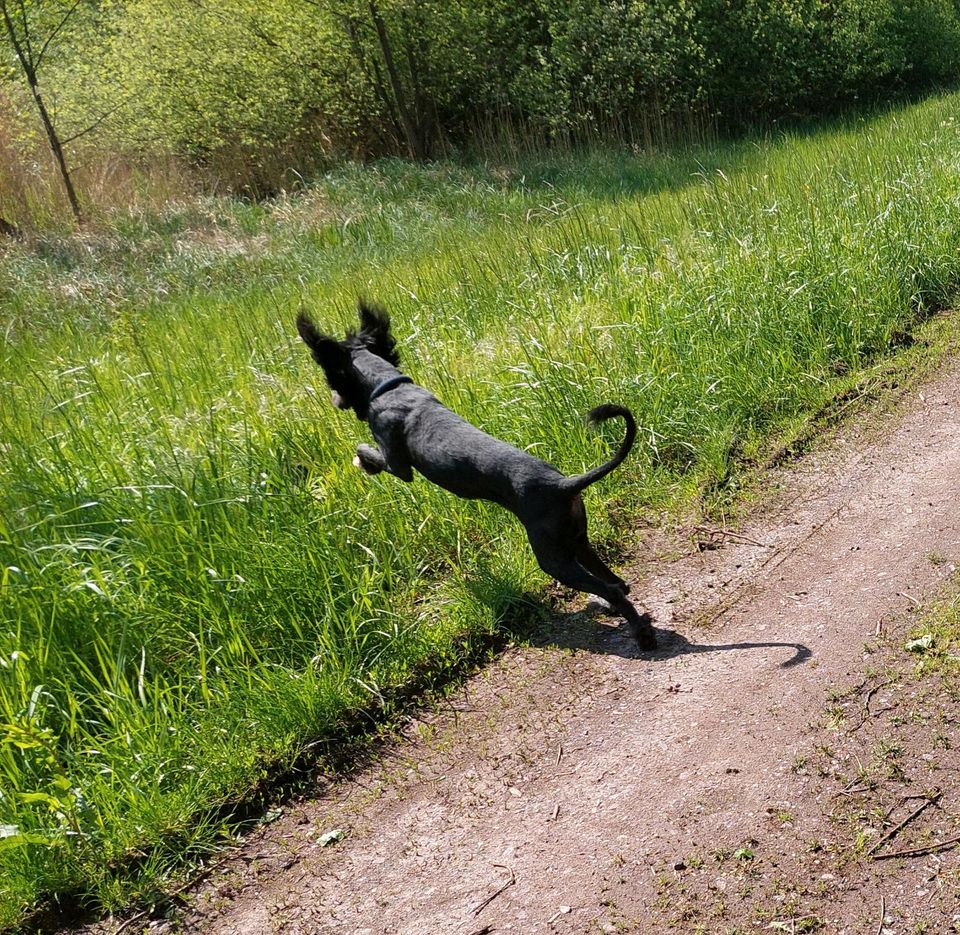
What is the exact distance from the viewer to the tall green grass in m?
3.55

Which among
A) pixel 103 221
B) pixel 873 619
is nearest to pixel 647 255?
pixel 873 619

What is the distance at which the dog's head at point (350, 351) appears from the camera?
4258mm

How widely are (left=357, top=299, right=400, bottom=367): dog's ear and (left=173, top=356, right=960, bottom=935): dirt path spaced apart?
157 centimetres

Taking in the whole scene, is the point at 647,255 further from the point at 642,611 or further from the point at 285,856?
the point at 285,856

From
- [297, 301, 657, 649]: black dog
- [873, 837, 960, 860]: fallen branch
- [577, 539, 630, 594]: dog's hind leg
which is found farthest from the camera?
[577, 539, 630, 594]: dog's hind leg

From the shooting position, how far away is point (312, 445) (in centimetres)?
532

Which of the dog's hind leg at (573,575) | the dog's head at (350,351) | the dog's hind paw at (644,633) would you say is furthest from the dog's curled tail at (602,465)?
the dog's head at (350,351)

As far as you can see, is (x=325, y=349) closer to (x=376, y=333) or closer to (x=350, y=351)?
(x=350, y=351)

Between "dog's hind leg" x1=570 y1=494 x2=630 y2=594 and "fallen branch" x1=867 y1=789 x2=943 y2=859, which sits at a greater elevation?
"dog's hind leg" x1=570 y1=494 x2=630 y2=594

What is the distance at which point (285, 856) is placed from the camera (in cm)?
325

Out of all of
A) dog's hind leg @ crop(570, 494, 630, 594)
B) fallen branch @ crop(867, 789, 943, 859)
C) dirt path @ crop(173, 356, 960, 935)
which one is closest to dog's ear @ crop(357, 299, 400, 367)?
dog's hind leg @ crop(570, 494, 630, 594)

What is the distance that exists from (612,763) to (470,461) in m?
1.27

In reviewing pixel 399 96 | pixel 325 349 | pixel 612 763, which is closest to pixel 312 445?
pixel 325 349

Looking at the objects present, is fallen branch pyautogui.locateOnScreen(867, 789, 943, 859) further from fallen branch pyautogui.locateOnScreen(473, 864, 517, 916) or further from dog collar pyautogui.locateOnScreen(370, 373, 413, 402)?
dog collar pyautogui.locateOnScreen(370, 373, 413, 402)
